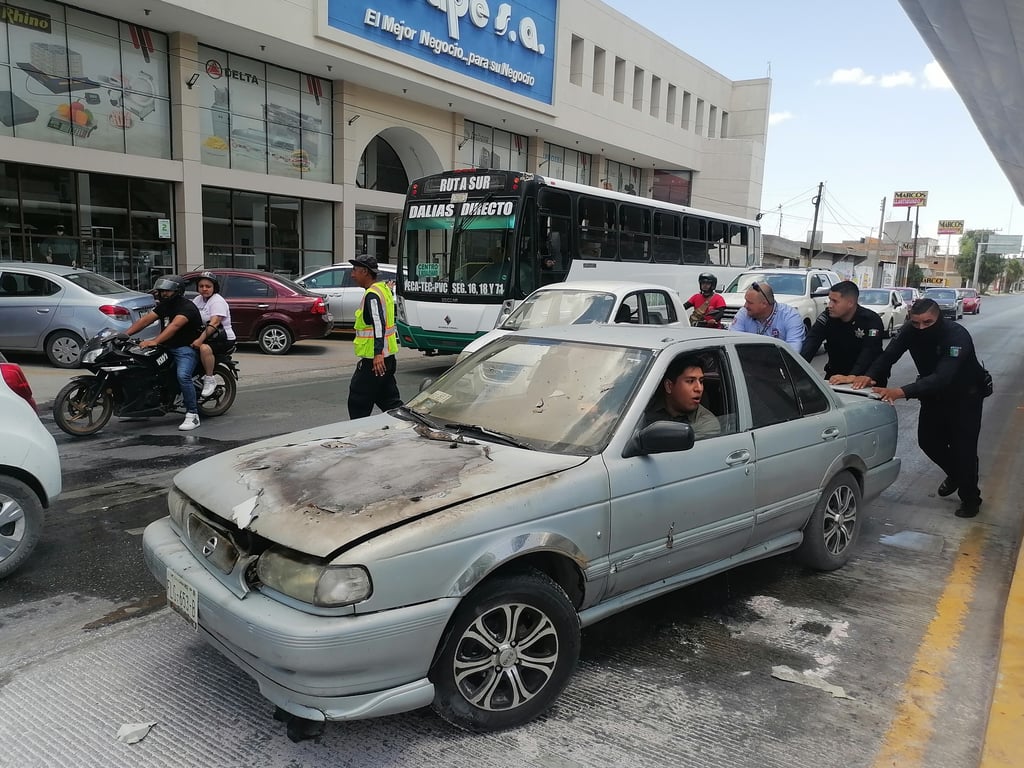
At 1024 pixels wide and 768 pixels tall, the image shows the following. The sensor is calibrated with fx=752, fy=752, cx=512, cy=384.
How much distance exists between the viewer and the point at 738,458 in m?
3.91

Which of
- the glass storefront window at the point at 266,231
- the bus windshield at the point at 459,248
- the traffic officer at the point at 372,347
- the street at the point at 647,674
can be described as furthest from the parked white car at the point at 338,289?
the street at the point at 647,674

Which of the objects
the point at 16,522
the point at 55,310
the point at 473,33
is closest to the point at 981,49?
the point at 16,522

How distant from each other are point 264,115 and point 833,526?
70.6 ft

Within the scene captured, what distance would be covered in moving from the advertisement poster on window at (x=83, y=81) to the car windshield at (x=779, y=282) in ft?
49.9

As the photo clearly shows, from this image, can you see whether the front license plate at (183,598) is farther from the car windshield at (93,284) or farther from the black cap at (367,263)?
the car windshield at (93,284)

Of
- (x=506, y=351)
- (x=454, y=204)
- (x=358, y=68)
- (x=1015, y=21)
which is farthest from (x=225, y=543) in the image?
(x=358, y=68)

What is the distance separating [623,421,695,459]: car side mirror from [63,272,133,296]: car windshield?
1110 centimetres

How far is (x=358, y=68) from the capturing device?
2247cm

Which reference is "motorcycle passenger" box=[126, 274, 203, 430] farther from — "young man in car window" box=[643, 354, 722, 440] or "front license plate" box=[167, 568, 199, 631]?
"young man in car window" box=[643, 354, 722, 440]

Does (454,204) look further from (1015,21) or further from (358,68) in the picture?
(358,68)

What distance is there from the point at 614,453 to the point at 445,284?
9.72 meters

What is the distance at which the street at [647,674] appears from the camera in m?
2.87

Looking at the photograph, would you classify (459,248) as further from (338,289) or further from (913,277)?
(913,277)

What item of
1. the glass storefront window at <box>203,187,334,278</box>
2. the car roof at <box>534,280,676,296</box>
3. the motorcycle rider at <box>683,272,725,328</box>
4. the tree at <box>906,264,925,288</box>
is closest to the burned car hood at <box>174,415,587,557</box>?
the car roof at <box>534,280,676,296</box>
